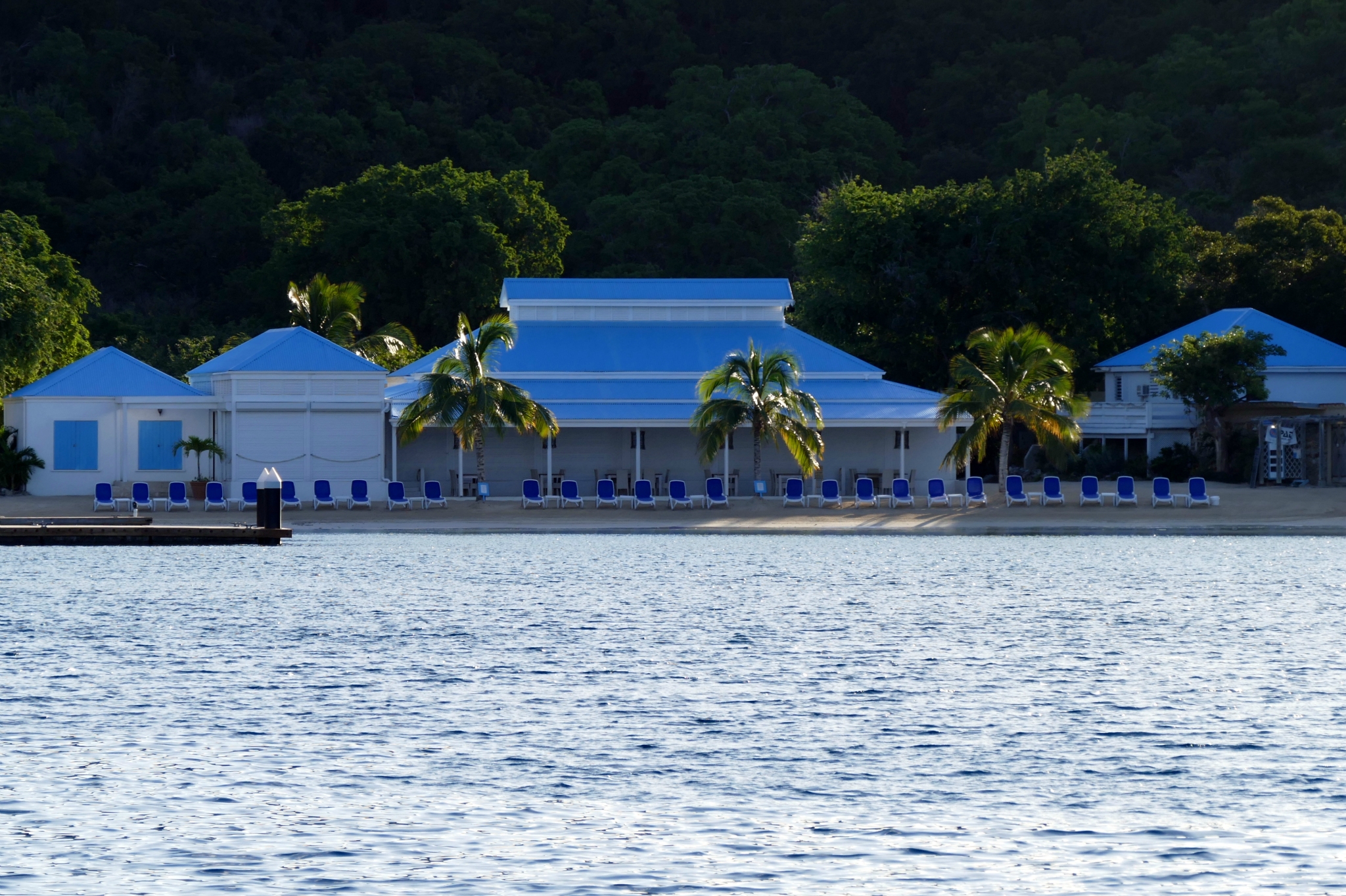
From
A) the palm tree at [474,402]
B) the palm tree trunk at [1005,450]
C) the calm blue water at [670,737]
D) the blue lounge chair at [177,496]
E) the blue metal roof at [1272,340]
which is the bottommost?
the calm blue water at [670,737]

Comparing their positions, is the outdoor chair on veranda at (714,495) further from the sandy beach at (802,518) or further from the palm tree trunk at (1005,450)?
the palm tree trunk at (1005,450)

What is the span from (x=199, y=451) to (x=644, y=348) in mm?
11582

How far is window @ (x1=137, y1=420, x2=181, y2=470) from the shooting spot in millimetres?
41969

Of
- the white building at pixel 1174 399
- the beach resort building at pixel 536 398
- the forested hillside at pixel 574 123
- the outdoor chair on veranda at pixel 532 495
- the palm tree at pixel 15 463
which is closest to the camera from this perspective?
the outdoor chair on veranda at pixel 532 495

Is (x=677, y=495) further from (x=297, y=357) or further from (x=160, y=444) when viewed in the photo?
(x=160, y=444)

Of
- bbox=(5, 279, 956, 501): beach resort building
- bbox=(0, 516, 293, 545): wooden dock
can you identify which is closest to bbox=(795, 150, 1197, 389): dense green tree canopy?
bbox=(5, 279, 956, 501): beach resort building

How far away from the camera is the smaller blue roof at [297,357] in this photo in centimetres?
4056

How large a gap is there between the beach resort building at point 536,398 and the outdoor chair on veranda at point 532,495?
1.76 meters

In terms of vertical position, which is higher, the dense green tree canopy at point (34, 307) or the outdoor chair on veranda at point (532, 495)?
the dense green tree canopy at point (34, 307)

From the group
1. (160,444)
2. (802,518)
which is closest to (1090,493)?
(802,518)

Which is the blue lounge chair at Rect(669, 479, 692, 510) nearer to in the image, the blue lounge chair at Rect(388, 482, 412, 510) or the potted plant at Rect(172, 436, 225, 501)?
the blue lounge chair at Rect(388, 482, 412, 510)

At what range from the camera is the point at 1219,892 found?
32.8ft

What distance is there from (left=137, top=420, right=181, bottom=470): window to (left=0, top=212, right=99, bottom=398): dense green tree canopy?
16.7 feet

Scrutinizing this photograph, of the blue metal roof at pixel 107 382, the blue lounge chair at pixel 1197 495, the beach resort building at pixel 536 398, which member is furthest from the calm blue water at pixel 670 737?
the blue metal roof at pixel 107 382
